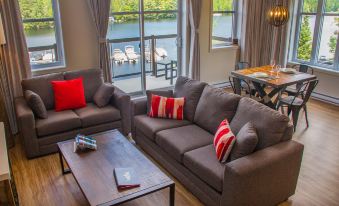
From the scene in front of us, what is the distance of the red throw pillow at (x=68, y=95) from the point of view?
4230 millimetres

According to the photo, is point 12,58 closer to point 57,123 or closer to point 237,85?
point 57,123

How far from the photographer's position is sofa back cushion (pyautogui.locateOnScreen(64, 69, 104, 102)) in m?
4.56

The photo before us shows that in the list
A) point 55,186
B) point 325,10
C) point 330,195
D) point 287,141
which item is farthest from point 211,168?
point 325,10

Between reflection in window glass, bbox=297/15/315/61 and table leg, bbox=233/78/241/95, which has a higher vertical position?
reflection in window glass, bbox=297/15/315/61

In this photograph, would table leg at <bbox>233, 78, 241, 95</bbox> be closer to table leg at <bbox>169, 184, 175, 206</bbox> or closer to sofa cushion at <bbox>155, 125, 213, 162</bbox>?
sofa cushion at <bbox>155, 125, 213, 162</bbox>

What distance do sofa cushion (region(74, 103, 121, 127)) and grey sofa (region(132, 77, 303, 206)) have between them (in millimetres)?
499

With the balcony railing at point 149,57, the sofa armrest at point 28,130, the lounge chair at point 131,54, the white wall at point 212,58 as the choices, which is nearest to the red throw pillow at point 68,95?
the sofa armrest at point 28,130

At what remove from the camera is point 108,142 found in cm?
335

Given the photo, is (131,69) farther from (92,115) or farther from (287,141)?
(287,141)

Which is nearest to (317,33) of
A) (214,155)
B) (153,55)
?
(153,55)

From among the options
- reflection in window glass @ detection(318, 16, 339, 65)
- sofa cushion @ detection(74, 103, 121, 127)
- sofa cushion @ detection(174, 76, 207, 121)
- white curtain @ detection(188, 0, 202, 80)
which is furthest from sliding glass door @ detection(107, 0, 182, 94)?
reflection in window glass @ detection(318, 16, 339, 65)

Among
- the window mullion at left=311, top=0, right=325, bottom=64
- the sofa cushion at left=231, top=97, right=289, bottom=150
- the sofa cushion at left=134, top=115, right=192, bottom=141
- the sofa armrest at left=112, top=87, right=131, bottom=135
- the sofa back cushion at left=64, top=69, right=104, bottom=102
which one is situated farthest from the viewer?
the window mullion at left=311, top=0, right=325, bottom=64

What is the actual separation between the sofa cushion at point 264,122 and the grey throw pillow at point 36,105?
8.04ft

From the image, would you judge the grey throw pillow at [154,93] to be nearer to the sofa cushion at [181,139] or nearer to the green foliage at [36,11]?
the sofa cushion at [181,139]
